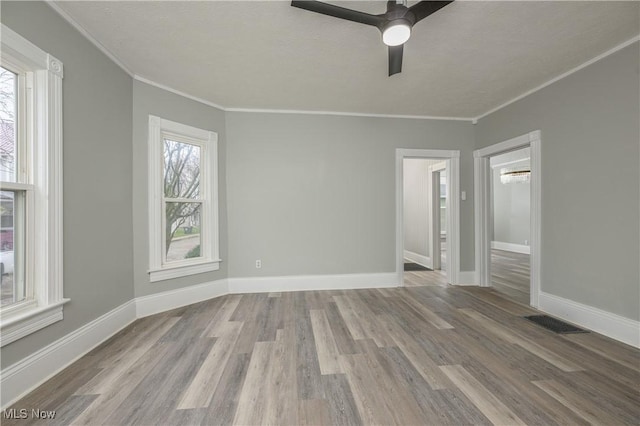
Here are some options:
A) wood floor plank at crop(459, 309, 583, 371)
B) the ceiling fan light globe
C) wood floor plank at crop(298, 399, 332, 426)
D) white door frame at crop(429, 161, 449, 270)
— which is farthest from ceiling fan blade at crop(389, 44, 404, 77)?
white door frame at crop(429, 161, 449, 270)

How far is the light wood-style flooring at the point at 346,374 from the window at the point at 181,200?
27.2 inches

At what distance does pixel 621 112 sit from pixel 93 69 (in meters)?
4.79

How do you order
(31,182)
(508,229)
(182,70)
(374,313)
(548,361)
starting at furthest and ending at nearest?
(508,229), (374,313), (182,70), (548,361), (31,182)

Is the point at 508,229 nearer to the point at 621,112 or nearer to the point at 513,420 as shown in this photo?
the point at 621,112

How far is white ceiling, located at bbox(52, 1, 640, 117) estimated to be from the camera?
1844 mm

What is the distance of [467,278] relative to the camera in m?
4.00

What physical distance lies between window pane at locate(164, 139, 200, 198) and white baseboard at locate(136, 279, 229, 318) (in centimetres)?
119

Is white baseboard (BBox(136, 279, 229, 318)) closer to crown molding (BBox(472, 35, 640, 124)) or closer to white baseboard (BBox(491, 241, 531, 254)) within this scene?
crown molding (BBox(472, 35, 640, 124))

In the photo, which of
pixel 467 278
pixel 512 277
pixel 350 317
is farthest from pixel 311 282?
pixel 512 277

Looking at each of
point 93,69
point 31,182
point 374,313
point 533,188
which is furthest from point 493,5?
point 31,182

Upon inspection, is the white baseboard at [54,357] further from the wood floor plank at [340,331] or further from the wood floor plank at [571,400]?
the wood floor plank at [571,400]

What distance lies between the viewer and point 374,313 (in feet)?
9.39

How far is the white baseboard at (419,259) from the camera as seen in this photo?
536cm

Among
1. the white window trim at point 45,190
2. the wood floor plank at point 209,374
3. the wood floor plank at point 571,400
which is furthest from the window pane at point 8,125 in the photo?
the wood floor plank at point 571,400
